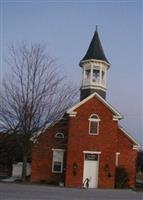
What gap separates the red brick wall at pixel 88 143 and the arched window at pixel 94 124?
0.27m

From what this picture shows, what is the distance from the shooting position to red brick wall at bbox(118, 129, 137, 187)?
4350cm

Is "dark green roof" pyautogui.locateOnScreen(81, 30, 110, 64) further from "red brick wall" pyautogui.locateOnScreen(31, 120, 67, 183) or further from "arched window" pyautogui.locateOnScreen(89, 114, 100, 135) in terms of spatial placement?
"red brick wall" pyautogui.locateOnScreen(31, 120, 67, 183)

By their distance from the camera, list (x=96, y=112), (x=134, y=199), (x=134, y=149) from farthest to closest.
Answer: (x=134, y=149)
(x=96, y=112)
(x=134, y=199)

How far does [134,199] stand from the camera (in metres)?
28.1

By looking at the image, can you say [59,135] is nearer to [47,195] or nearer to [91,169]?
[91,169]

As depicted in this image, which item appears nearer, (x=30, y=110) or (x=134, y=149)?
(x=30, y=110)

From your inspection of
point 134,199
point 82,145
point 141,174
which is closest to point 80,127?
point 82,145

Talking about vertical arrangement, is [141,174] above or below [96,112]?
below

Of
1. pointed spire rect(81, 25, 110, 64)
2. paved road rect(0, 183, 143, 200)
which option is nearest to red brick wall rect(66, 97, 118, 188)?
pointed spire rect(81, 25, 110, 64)

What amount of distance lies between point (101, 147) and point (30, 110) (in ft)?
23.0

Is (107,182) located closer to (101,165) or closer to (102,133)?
(101,165)

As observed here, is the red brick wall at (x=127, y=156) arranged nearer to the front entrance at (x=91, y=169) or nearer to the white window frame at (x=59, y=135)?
the front entrance at (x=91, y=169)

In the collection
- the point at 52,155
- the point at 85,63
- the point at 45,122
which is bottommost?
the point at 52,155

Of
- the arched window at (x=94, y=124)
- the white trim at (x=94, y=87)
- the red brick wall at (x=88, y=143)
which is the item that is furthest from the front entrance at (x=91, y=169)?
the white trim at (x=94, y=87)
